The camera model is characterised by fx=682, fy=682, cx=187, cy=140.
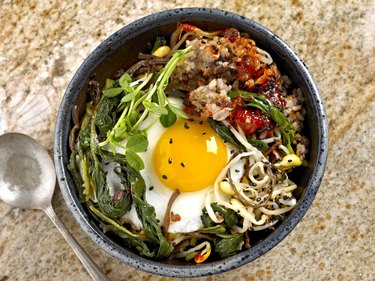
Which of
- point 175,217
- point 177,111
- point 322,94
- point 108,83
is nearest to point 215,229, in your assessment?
point 175,217

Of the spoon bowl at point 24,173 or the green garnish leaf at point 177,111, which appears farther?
the spoon bowl at point 24,173

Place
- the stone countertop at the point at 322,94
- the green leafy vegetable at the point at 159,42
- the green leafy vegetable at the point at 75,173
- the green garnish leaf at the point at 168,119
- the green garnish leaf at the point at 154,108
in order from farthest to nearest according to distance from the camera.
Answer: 1. the stone countertop at the point at 322,94
2. the green leafy vegetable at the point at 159,42
3. the green leafy vegetable at the point at 75,173
4. the green garnish leaf at the point at 168,119
5. the green garnish leaf at the point at 154,108

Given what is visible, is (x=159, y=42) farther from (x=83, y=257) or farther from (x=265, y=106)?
(x=83, y=257)

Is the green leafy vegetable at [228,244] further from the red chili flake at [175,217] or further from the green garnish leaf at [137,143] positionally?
the green garnish leaf at [137,143]

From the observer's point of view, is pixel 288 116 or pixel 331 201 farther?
pixel 331 201

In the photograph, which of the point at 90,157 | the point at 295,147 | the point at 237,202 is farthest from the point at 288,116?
the point at 90,157

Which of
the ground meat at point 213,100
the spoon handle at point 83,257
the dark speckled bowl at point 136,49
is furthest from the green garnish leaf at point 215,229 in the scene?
the spoon handle at point 83,257

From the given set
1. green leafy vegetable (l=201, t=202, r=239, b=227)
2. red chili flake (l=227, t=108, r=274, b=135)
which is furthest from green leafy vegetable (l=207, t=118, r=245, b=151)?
green leafy vegetable (l=201, t=202, r=239, b=227)

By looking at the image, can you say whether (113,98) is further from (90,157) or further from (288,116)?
(288,116)
